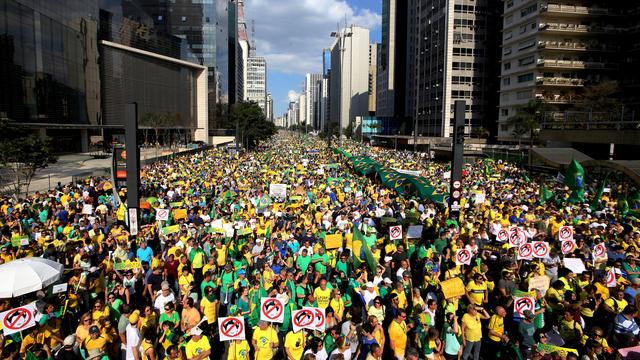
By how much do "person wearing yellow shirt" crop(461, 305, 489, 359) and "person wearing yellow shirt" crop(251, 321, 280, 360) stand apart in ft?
9.63

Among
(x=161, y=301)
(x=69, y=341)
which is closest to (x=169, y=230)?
(x=161, y=301)

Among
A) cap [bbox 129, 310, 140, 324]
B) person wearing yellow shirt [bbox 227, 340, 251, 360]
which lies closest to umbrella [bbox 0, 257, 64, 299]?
cap [bbox 129, 310, 140, 324]

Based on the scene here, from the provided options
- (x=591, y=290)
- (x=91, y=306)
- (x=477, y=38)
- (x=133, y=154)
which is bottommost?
(x=91, y=306)

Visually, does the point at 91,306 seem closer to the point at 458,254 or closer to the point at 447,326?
the point at 447,326

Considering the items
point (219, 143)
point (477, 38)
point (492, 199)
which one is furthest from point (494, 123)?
point (492, 199)

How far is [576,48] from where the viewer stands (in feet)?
191

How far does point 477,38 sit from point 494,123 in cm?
1512

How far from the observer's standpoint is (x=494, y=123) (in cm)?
8144

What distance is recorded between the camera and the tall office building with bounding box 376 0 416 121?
120 meters

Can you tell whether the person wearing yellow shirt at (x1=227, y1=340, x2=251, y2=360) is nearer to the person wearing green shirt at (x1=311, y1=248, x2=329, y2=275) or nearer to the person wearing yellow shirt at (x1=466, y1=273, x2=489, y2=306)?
the person wearing green shirt at (x1=311, y1=248, x2=329, y2=275)

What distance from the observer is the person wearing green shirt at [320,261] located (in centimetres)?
1002

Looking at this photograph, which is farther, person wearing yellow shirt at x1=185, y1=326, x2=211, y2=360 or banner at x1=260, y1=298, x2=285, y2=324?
banner at x1=260, y1=298, x2=285, y2=324

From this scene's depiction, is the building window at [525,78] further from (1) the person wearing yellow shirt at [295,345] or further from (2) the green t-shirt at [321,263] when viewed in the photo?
(1) the person wearing yellow shirt at [295,345]

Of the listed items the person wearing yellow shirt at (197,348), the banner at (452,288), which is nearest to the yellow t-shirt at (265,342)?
→ the person wearing yellow shirt at (197,348)
